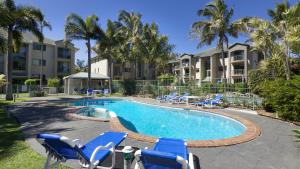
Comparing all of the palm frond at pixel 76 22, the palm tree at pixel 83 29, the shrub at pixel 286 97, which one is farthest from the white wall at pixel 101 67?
the shrub at pixel 286 97

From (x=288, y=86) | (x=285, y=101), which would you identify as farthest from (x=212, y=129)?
(x=288, y=86)

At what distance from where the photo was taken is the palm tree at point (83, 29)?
27.5m

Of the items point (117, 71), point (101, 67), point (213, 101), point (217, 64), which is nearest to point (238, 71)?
point (217, 64)

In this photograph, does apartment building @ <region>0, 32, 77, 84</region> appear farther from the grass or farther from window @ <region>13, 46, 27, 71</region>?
the grass

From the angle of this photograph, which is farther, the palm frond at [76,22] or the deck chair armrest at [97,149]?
the palm frond at [76,22]

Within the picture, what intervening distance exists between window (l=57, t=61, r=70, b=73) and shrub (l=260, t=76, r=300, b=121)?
129 ft

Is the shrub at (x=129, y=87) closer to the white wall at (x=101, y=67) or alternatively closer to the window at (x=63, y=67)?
the white wall at (x=101, y=67)

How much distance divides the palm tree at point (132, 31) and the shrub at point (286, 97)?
20163 millimetres

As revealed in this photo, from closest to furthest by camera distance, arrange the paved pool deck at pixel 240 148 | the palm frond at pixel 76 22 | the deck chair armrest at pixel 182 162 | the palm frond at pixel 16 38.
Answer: the deck chair armrest at pixel 182 162 < the paved pool deck at pixel 240 148 < the palm frond at pixel 16 38 < the palm frond at pixel 76 22

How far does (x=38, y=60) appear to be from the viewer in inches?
1496

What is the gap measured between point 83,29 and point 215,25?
18.1m

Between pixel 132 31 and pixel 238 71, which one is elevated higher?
pixel 132 31

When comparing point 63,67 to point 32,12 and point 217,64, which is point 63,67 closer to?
point 32,12

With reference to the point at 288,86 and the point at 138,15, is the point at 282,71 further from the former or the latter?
the point at 138,15
